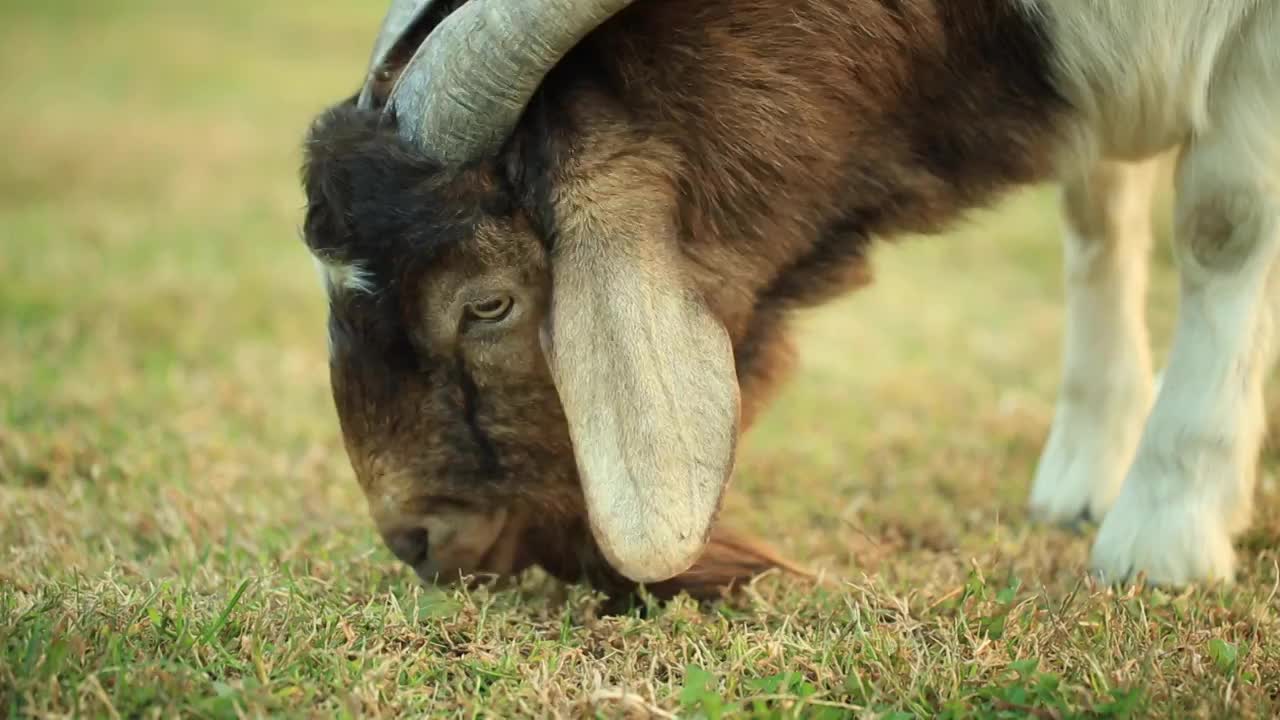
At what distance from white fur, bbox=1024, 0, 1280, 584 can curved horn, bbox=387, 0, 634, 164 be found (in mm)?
1185

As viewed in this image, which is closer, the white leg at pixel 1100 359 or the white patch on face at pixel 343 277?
the white patch on face at pixel 343 277

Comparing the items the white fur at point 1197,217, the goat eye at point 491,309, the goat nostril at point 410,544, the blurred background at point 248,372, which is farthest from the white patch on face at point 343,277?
the white fur at point 1197,217

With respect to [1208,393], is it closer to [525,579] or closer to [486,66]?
[525,579]

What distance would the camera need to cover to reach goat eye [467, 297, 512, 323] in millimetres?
2997

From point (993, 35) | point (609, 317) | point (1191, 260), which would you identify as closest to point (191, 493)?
point (609, 317)

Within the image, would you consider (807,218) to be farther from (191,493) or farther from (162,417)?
(162,417)

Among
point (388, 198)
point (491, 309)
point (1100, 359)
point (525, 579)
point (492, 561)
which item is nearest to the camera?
point (388, 198)

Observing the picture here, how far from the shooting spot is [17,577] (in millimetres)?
3068

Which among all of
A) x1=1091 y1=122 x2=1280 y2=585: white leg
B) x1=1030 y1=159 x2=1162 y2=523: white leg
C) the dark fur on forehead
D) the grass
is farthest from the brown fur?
x1=1030 y1=159 x2=1162 y2=523: white leg

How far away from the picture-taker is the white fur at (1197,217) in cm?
319

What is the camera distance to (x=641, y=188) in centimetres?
291

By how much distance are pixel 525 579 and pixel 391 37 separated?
1.36 meters

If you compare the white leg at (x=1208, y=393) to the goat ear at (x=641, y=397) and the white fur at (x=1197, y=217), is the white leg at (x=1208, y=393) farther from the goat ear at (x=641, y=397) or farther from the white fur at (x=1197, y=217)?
the goat ear at (x=641, y=397)

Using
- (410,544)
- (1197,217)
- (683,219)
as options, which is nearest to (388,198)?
(683,219)
